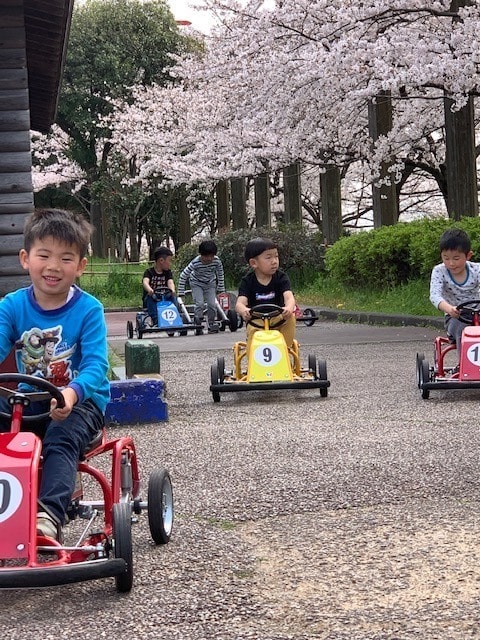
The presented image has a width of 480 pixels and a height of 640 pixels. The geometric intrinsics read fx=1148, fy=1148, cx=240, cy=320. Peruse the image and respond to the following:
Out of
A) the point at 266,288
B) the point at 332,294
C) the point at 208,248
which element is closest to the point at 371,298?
the point at 332,294

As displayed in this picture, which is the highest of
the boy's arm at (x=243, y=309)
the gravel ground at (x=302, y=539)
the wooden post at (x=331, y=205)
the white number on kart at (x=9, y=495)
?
the wooden post at (x=331, y=205)

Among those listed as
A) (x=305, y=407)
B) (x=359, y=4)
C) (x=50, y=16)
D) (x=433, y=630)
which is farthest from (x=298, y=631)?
(x=359, y=4)

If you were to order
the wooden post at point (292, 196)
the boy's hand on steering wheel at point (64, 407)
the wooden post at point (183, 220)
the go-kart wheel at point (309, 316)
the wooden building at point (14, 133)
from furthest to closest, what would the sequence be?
the wooden post at point (183, 220) → the wooden post at point (292, 196) → the go-kart wheel at point (309, 316) → the wooden building at point (14, 133) → the boy's hand on steering wheel at point (64, 407)

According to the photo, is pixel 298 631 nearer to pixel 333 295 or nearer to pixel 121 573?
pixel 121 573

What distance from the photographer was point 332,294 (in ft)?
70.1

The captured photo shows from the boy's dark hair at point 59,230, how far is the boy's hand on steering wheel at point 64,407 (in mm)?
539

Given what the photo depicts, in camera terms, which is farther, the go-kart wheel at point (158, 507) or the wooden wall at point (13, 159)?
the wooden wall at point (13, 159)

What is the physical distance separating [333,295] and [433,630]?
59.6 feet

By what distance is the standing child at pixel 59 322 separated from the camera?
13.1 ft

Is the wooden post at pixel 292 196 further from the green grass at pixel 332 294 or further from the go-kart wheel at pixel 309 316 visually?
the go-kart wheel at pixel 309 316

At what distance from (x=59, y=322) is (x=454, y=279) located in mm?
4906

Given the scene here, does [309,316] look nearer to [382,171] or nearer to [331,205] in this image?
[382,171]

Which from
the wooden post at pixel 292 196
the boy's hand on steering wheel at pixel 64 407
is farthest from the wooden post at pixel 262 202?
the boy's hand on steering wheel at pixel 64 407

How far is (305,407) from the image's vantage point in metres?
8.00
